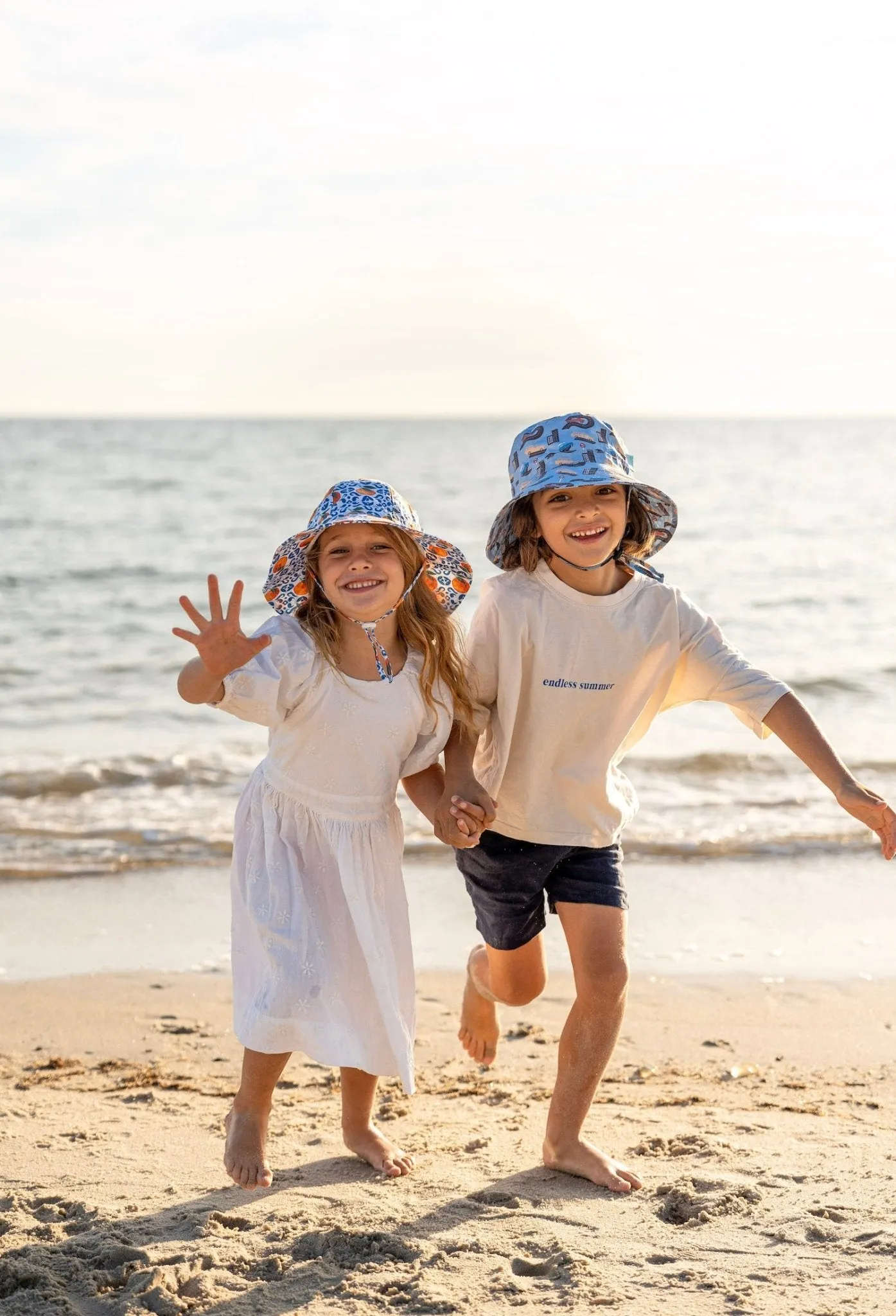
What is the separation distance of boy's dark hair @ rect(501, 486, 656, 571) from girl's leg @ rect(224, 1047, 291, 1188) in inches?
55.0

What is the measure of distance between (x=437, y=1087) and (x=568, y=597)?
155cm

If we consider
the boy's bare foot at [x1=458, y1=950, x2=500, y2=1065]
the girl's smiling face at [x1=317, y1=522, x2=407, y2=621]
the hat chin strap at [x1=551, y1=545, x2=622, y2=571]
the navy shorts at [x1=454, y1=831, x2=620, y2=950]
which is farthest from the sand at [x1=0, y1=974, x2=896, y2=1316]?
the hat chin strap at [x1=551, y1=545, x2=622, y2=571]

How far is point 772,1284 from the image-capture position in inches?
Result: 98.9

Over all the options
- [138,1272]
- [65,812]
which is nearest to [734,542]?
[65,812]

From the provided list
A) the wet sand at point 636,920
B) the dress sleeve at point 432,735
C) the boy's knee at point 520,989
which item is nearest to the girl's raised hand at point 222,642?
the dress sleeve at point 432,735

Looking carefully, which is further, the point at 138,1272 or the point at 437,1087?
the point at 437,1087

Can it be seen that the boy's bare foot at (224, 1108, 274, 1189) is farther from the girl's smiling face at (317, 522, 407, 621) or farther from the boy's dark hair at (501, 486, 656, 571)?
the boy's dark hair at (501, 486, 656, 571)

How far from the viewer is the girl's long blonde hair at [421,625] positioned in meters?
3.19

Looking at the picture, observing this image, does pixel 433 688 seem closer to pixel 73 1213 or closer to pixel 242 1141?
pixel 242 1141

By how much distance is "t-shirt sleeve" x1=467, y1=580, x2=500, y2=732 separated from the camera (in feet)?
11.0

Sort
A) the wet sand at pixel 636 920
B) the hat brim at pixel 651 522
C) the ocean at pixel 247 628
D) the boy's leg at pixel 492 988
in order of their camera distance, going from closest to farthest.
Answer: the hat brim at pixel 651 522 → the boy's leg at pixel 492 988 → the wet sand at pixel 636 920 → the ocean at pixel 247 628

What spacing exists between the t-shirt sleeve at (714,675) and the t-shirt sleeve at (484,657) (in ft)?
1.60

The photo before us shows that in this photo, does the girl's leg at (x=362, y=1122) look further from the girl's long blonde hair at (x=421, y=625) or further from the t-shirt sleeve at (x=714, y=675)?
the t-shirt sleeve at (x=714, y=675)

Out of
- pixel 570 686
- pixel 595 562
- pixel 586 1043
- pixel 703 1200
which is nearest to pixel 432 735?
pixel 570 686
